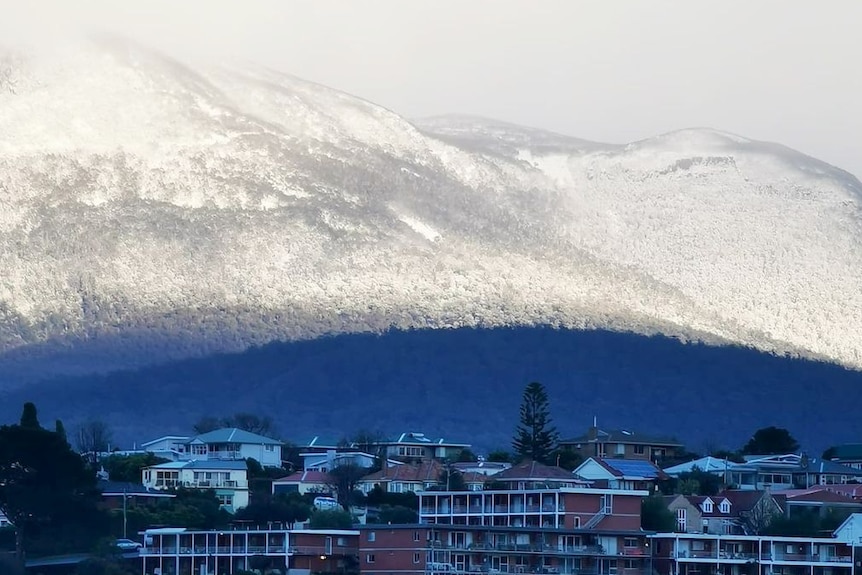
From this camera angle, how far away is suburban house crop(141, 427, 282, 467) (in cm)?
15438

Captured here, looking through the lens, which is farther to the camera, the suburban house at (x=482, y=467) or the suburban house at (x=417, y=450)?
the suburban house at (x=417, y=450)

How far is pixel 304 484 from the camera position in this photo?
14062 cm

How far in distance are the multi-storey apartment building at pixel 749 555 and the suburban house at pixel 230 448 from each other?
42.9 m

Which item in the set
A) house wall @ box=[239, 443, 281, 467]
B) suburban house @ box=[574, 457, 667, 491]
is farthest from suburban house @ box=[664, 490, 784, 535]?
house wall @ box=[239, 443, 281, 467]

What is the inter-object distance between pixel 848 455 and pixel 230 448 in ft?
137

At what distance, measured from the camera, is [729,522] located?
414 feet

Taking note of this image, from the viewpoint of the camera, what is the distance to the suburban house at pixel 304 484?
139375 millimetres

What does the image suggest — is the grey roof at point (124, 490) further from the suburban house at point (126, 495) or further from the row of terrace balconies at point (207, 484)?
the row of terrace balconies at point (207, 484)

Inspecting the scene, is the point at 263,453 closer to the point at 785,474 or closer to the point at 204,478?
the point at 204,478

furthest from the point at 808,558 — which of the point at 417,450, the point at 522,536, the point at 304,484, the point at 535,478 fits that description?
the point at 417,450

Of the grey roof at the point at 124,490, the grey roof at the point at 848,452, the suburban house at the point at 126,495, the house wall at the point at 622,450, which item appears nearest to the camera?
the suburban house at the point at 126,495

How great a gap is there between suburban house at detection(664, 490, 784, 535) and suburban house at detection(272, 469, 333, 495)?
2115cm

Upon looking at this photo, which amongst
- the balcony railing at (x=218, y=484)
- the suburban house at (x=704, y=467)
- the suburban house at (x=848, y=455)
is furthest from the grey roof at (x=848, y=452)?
the balcony railing at (x=218, y=484)

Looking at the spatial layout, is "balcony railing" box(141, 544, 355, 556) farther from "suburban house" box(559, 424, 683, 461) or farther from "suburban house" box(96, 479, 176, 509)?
"suburban house" box(559, 424, 683, 461)
